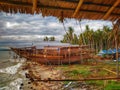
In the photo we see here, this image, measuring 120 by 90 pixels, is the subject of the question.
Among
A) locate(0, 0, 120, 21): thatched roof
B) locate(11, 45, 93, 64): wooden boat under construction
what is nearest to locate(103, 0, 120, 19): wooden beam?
locate(0, 0, 120, 21): thatched roof

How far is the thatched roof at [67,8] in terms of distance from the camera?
388 cm

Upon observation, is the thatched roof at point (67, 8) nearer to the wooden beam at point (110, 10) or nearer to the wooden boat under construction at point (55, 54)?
the wooden beam at point (110, 10)

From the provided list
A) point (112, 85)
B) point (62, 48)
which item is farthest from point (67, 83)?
point (62, 48)

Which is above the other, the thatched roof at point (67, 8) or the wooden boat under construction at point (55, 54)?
the thatched roof at point (67, 8)

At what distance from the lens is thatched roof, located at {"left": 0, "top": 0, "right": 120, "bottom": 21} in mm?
→ 3877

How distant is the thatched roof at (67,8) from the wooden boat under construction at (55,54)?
24.2 meters

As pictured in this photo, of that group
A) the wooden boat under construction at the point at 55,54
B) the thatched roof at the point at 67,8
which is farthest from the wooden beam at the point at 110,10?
the wooden boat under construction at the point at 55,54

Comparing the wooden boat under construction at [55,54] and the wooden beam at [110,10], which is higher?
the wooden beam at [110,10]

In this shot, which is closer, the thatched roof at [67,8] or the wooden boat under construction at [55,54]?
the thatched roof at [67,8]

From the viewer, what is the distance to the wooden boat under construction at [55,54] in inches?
1168

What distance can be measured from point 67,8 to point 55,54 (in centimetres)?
2607

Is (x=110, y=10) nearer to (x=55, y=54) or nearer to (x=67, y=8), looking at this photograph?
(x=67, y=8)

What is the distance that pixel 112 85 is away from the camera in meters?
11.6

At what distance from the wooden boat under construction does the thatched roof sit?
2421 centimetres
